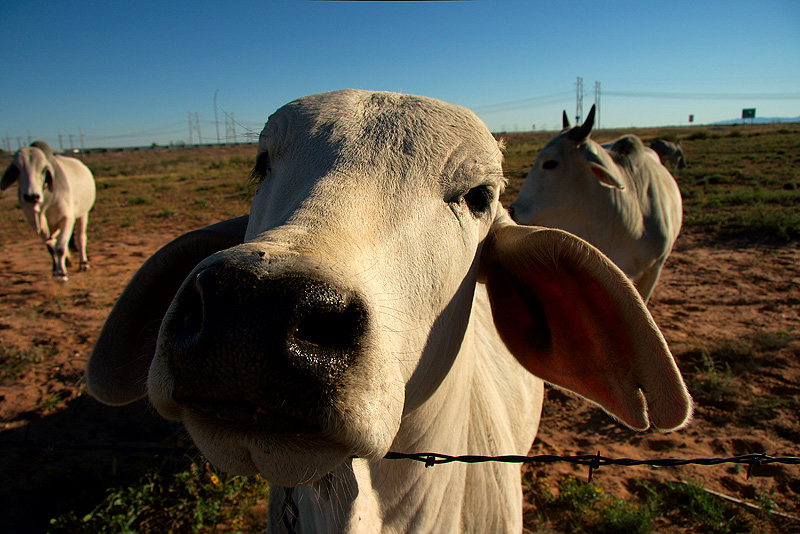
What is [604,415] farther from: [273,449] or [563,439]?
[273,449]

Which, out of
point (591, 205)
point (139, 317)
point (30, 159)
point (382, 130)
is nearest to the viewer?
point (382, 130)

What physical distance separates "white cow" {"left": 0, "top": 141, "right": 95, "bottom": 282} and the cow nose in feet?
35.0

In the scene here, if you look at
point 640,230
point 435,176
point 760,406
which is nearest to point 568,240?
point 435,176

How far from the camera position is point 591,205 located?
23.4 feet

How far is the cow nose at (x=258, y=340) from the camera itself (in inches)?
39.6

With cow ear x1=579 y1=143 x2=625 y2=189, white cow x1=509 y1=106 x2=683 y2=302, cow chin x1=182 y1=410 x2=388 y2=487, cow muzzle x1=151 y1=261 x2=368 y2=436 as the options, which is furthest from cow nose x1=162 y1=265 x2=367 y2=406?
cow ear x1=579 y1=143 x2=625 y2=189

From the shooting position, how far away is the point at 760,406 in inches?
198

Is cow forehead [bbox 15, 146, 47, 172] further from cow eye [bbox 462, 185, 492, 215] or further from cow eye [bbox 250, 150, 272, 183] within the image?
cow eye [bbox 462, 185, 492, 215]

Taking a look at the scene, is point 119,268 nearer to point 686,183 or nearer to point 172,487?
point 172,487

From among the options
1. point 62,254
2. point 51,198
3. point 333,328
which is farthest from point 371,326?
point 51,198

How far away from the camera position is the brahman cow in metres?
21.7

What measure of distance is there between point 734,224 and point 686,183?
9140 mm

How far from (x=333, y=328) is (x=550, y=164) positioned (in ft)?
22.1

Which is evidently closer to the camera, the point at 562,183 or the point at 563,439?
the point at 563,439
